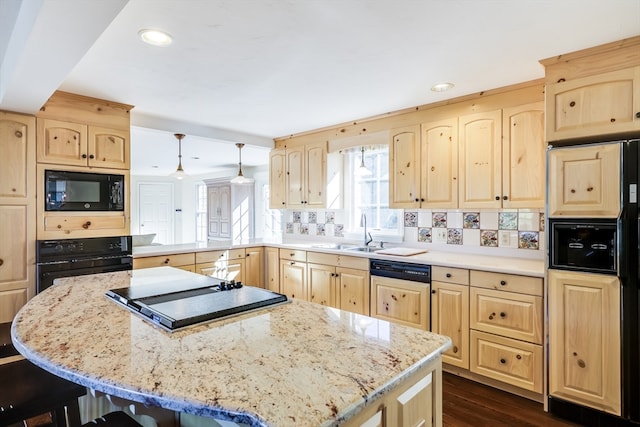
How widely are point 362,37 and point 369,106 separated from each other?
1372 mm

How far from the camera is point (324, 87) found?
9.07 feet

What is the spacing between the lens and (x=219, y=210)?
7.75 meters

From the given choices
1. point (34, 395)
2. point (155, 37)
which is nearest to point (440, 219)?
point (155, 37)

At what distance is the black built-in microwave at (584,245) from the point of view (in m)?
1.99

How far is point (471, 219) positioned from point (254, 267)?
2567 millimetres

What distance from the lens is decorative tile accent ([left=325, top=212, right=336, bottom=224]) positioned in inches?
171

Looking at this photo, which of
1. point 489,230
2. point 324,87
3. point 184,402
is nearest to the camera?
point 184,402

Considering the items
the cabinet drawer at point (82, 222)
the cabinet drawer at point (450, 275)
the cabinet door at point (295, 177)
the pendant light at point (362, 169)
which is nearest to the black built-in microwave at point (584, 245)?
the cabinet drawer at point (450, 275)

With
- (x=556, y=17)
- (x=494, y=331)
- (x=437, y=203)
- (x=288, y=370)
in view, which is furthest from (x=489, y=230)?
(x=288, y=370)

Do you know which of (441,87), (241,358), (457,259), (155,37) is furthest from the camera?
(457,259)

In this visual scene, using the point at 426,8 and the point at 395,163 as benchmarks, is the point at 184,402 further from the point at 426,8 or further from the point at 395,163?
the point at 395,163

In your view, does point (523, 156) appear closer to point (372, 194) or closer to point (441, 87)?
point (441, 87)

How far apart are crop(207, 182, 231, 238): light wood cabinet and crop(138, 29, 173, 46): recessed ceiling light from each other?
18.1 feet

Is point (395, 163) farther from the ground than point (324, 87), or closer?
closer
